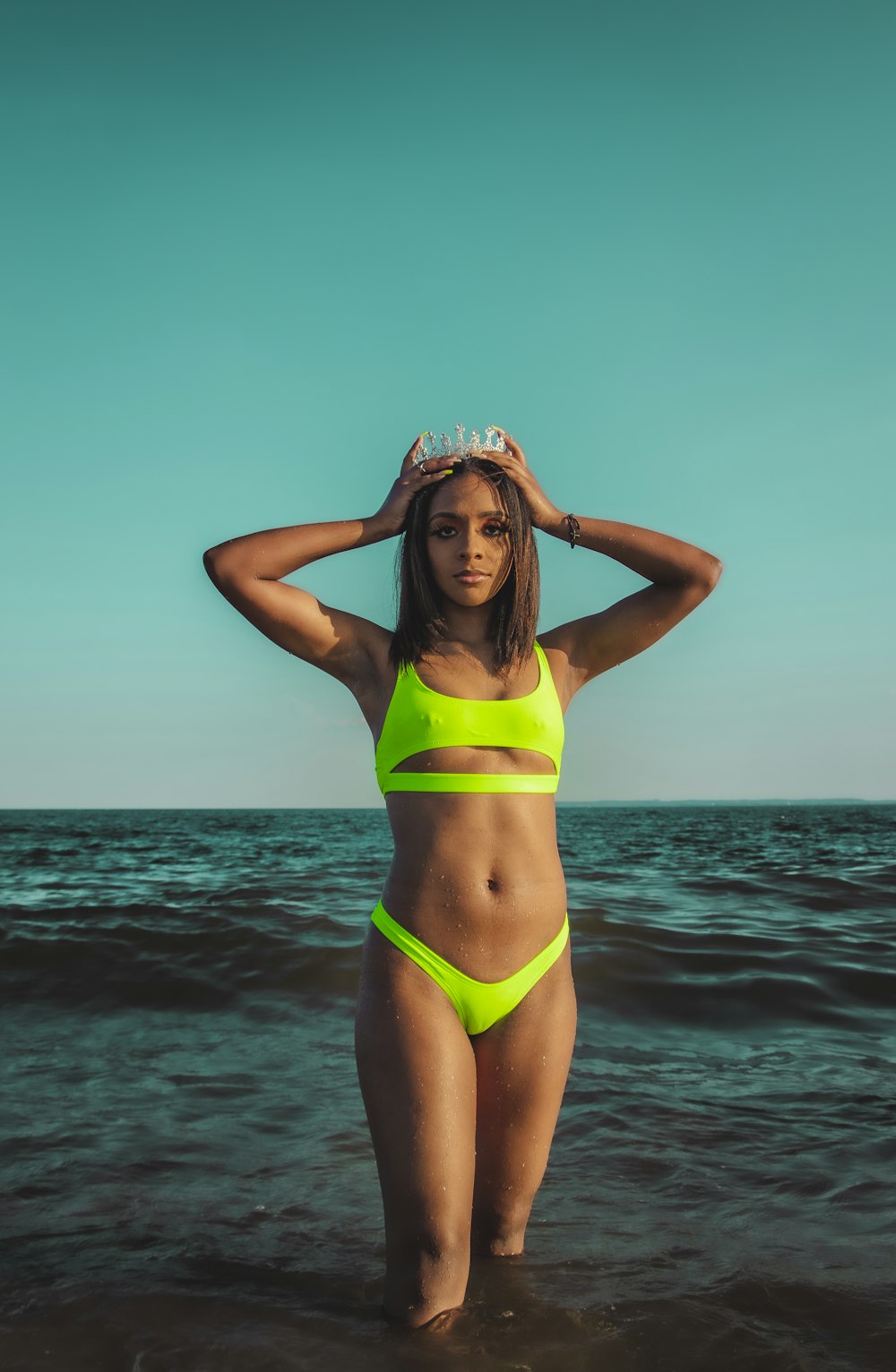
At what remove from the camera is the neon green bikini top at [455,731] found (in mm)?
3092

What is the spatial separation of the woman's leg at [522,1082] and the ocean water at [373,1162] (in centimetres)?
50

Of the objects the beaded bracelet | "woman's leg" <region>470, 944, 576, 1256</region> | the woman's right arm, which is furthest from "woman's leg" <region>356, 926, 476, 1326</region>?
the beaded bracelet

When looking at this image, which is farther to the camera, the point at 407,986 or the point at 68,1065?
the point at 68,1065

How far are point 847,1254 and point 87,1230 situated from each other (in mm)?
3193

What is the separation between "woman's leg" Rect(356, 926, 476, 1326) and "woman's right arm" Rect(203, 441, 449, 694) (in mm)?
1039

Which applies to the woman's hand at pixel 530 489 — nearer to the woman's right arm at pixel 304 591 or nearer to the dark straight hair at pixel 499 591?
the dark straight hair at pixel 499 591

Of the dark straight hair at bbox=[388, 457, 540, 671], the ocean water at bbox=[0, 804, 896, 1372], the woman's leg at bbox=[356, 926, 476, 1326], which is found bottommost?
the ocean water at bbox=[0, 804, 896, 1372]

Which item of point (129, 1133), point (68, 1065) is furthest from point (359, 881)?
point (129, 1133)

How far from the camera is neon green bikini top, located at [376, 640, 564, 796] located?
10.1ft

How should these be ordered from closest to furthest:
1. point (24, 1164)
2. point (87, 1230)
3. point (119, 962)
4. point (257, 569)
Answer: point (257, 569) → point (87, 1230) → point (24, 1164) → point (119, 962)

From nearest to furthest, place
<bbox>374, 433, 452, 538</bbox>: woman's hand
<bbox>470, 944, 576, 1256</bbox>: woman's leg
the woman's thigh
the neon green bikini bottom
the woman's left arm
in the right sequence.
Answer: the woman's thigh → the neon green bikini bottom → <bbox>470, 944, 576, 1256</bbox>: woman's leg → <bbox>374, 433, 452, 538</bbox>: woman's hand → the woman's left arm

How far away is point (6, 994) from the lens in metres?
8.41

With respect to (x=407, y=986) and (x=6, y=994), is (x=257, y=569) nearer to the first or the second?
(x=407, y=986)

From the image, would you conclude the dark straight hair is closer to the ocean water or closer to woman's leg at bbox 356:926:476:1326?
woman's leg at bbox 356:926:476:1326
